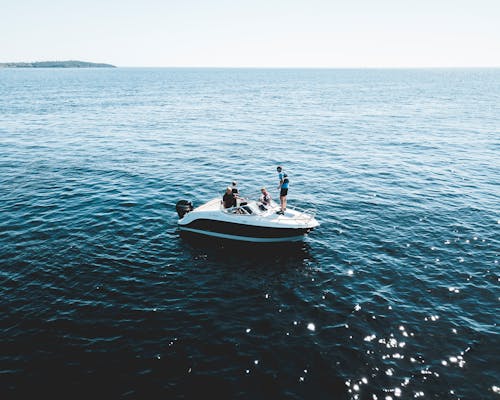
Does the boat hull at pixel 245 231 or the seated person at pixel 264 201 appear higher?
the seated person at pixel 264 201

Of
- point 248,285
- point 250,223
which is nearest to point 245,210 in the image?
point 250,223

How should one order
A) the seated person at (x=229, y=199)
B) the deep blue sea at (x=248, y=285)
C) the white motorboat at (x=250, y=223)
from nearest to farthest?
the deep blue sea at (x=248, y=285) → the white motorboat at (x=250, y=223) → the seated person at (x=229, y=199)

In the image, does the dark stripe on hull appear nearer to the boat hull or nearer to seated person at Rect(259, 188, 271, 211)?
the boat hull

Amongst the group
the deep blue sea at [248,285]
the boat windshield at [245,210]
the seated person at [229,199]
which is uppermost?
the seated person at [229,199]

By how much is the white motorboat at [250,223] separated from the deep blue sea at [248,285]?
745mm

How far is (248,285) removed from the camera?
18.0 m

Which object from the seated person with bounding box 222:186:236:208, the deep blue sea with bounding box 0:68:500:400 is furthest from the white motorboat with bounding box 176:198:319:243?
the deep blue sea with bounding box 0:68:500:400

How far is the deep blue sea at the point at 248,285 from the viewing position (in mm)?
12648

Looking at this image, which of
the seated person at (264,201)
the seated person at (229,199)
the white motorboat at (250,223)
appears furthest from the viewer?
the seated person at (264,201)

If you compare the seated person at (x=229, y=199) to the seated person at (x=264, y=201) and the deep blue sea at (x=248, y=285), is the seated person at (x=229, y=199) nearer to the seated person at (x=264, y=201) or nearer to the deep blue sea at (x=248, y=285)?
the seated person at (x=264, y=201)

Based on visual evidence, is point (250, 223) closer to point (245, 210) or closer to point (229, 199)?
point (245, 210)

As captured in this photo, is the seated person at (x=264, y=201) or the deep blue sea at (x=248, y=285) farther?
the seated person at (x=264, y=201)

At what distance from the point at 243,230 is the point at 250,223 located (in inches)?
28.4

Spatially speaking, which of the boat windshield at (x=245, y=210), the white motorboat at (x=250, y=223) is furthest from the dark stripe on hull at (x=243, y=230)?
the boat windshield at (x=245, y=210)
